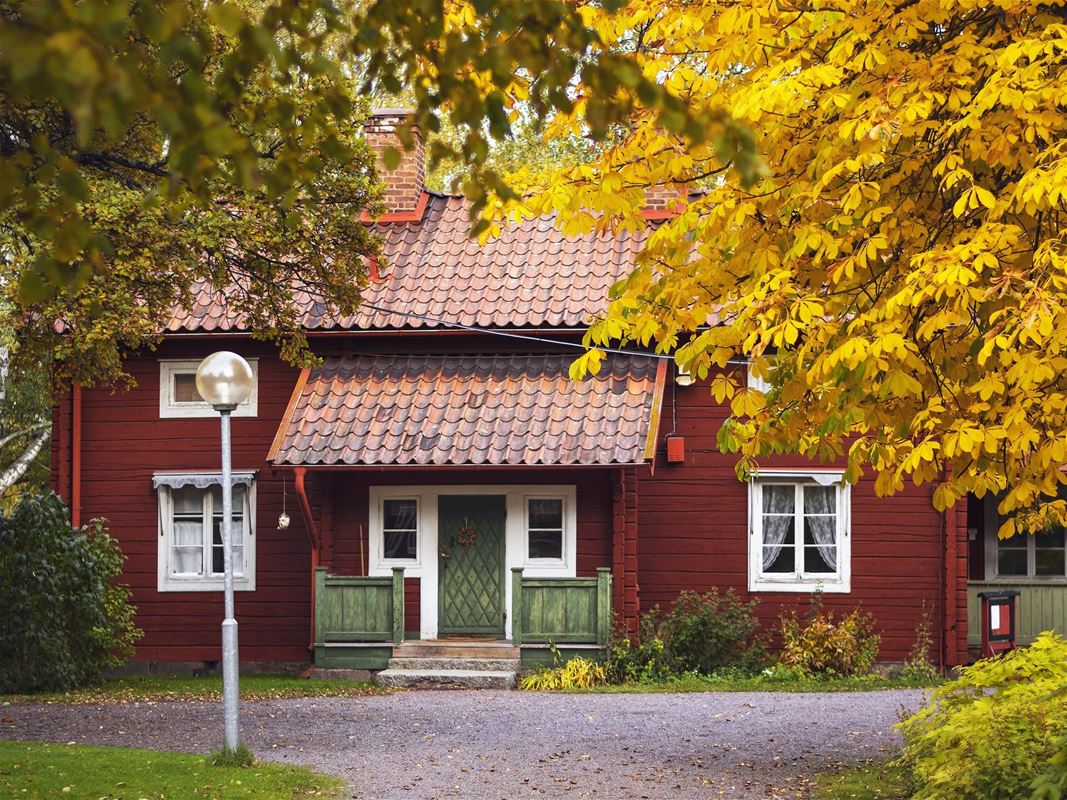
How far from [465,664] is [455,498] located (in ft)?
7.81

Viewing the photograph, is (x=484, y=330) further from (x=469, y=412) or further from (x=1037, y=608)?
(x=1037, y=608)

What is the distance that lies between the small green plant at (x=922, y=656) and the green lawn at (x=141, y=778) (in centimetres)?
1006

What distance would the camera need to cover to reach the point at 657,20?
8.98 meters

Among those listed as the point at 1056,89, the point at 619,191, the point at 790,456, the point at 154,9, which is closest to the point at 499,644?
the point at 790,456

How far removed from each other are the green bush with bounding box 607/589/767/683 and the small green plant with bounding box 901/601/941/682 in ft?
6.40

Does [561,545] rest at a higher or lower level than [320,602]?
higher

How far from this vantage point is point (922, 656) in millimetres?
18828

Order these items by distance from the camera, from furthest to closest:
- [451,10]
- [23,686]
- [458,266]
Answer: [458,266] < [23,686] < [451,10]

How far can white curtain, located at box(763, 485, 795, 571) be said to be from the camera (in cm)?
1944

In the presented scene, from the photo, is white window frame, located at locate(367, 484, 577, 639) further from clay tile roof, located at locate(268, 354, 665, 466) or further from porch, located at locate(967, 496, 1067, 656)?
porch, located at locate(967, 496, 1067, 656)

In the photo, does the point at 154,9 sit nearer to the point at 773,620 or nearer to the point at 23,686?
the point at 23,686

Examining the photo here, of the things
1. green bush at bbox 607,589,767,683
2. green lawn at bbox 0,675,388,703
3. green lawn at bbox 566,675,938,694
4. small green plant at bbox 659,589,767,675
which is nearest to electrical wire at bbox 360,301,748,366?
green bush at bbox 607,589,767,683

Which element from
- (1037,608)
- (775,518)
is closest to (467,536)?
(775,518)

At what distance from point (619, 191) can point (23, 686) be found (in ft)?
38.9
